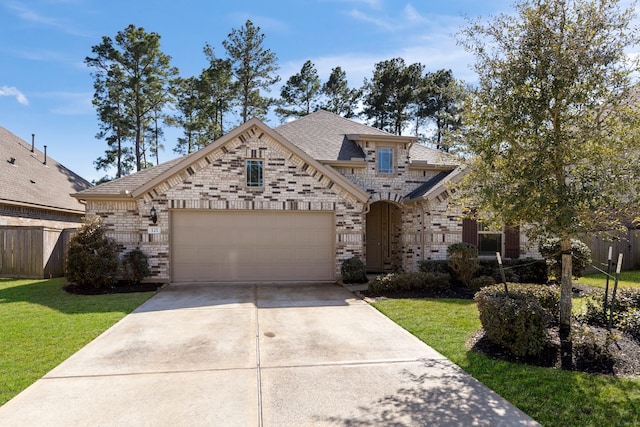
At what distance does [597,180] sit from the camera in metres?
5.26

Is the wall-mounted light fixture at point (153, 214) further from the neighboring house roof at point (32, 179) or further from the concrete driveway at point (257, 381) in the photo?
the neighboring house roof at point (32, 179)

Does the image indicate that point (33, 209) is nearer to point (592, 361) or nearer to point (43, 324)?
point (43, 324)

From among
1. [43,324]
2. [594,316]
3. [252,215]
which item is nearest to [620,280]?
[594,316]

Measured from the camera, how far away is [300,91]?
1151 inches

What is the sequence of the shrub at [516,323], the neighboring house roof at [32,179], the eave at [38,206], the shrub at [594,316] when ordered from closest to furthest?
the shrub at [516,323] → the shrub at [594,316] → the eave at [38,206] → the neighboring house roof at [32,179]

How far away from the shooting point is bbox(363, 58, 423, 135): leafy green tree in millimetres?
28453

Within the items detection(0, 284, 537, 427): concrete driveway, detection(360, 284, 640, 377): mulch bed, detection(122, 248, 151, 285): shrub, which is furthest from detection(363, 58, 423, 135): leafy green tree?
detection(360, 284, 640, 377): mulch bed

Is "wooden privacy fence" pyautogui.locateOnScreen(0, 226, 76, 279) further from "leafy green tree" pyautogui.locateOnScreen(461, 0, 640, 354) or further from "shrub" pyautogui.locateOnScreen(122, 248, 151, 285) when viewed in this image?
"leafy green tree" pyautogui.locateOnScreen(461, 0, 640, 354)

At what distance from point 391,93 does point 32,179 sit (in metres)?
23.1

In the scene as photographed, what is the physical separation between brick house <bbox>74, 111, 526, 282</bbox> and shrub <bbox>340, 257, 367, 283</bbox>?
541 mm

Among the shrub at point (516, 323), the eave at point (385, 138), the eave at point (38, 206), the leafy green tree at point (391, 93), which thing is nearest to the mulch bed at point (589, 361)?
the shrub at point (516, 323)

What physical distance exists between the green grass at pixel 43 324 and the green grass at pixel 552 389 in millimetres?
5395

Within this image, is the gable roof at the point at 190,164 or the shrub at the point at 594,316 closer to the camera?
the shrub at the point at 594,316

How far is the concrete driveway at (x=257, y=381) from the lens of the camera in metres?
3.72
